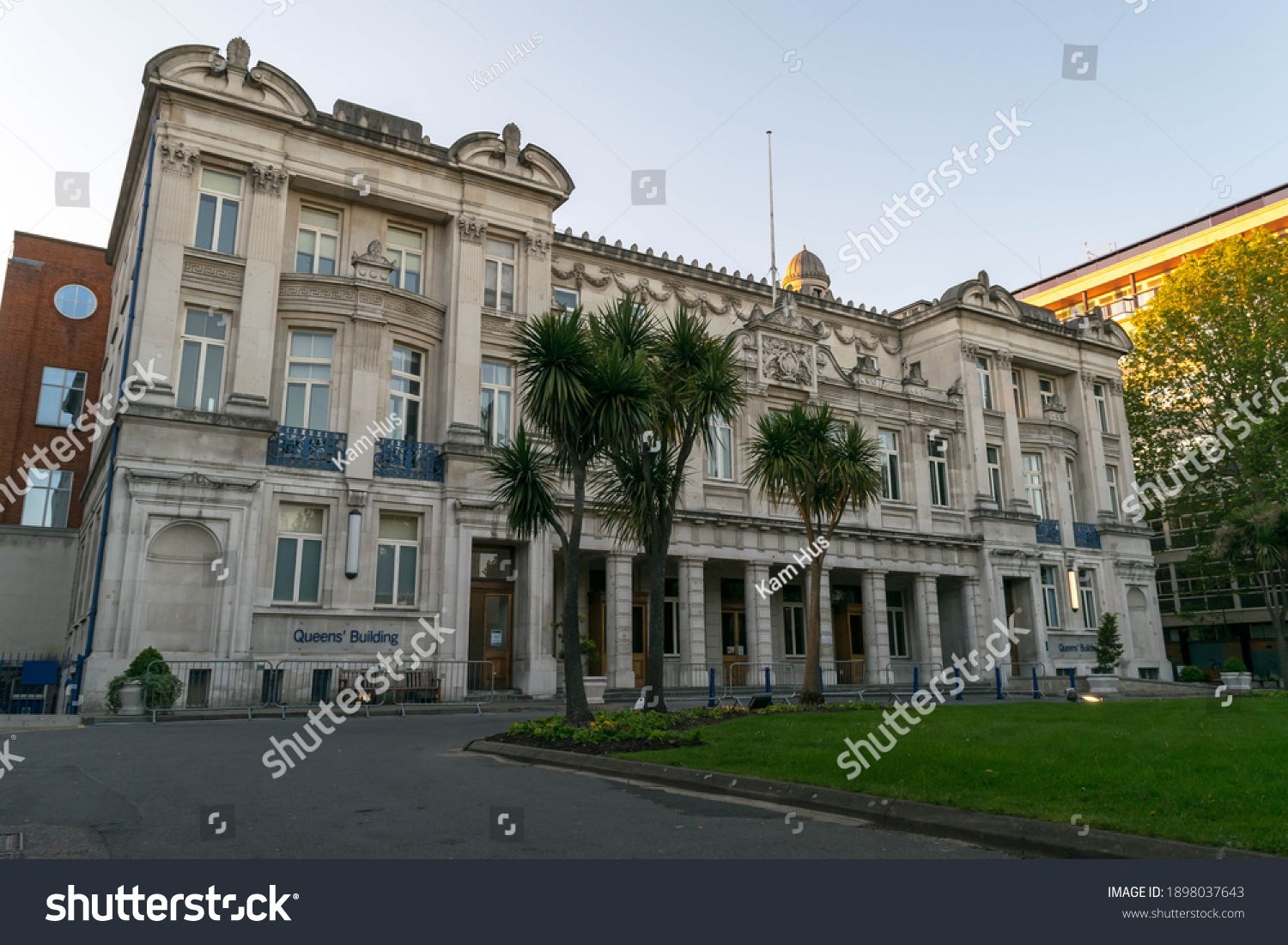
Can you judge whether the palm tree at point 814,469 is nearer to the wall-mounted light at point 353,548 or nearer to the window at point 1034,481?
the wall-mounted light at point 353,548

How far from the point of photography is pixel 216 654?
2248 centimetres

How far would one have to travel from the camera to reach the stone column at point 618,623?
28.3m

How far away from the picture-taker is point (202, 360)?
81.6 ft

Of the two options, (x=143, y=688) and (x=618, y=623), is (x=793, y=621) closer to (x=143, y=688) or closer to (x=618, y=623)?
(x=618, y=623)

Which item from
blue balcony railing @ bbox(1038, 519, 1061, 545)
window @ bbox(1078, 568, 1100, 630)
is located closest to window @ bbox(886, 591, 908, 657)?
blue balcony railing @ bbox(1038, 519, 1061, 545)

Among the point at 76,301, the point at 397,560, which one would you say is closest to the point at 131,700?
the point at 397,560

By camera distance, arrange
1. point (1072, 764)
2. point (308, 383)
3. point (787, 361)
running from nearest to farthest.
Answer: point (1072, 764) → point (308, 383) → point (787, 361)

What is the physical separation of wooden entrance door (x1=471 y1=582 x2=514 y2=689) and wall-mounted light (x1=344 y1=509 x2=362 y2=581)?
379 centimetres

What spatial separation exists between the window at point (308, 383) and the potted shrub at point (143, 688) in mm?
7689

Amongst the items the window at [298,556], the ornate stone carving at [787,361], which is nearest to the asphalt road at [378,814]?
the window at [298,556]

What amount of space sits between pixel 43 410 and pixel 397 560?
62.4 feet

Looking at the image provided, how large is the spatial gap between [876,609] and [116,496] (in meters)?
25.7

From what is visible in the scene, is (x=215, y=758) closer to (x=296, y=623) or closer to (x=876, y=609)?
(x=296, y=623)

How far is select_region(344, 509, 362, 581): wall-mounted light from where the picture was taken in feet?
81.5
